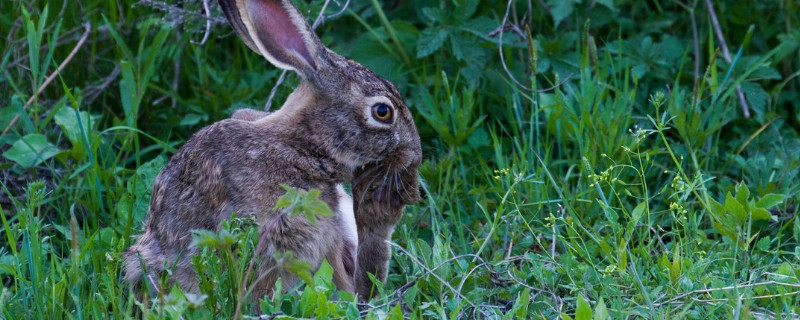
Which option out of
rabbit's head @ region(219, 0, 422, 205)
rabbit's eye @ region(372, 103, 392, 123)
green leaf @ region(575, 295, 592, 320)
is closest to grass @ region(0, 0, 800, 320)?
green leaf @ region(575, 295, 592, 320)

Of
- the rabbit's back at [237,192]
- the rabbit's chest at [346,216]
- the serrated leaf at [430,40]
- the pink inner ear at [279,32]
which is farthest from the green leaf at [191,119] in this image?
the rabbit's chest at [346,216]

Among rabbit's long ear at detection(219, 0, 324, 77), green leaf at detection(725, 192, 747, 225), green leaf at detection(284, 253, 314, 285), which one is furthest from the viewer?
rabbit's long ear at detection(219, 0, 324, 77)

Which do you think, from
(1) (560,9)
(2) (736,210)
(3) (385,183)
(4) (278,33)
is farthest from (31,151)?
(2) (736,210)

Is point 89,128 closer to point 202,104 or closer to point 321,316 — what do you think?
point 202,104

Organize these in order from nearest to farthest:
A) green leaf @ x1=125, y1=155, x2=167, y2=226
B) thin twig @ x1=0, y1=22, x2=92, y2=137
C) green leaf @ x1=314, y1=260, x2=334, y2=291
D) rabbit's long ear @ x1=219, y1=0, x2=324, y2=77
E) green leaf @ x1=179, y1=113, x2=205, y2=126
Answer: green leaf @ x1=314, y1=260, x2=334, y2=291 < rabbit's long ear @ x1=219, y1=0, x2=324, y2=77 < green leaf @ x1=125, y1=155, x2=167, y2=226 < thin twig @ x1=0, y1=22, x2=92, y2=137 < green leaf @ x1=179, y1=113, x2=205, y2=126

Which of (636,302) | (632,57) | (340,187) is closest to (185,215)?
(340,187)

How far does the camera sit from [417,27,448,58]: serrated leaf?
5207mm

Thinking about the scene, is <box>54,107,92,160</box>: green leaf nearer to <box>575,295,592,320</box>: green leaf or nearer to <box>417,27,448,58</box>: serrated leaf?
<box>417,27,448,58</box>: serrated leaf

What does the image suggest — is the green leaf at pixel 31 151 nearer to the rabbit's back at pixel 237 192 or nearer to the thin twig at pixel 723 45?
the rabbit's back at pixel 237 192

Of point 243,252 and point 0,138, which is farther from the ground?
point 243,252

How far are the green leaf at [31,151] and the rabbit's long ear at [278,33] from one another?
52.5 inches

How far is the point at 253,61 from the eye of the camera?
5734 mm

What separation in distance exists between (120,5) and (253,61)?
75 centimetres

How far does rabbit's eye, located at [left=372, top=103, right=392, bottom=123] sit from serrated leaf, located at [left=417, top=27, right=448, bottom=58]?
1.37m
